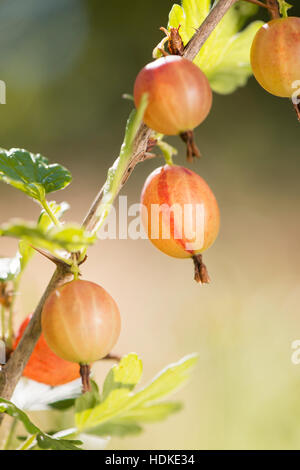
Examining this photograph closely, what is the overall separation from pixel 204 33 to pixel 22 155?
0.41 feet

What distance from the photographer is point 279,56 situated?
0.28 metres

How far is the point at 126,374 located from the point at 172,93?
154mm

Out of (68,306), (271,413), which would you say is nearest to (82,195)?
(271,413)

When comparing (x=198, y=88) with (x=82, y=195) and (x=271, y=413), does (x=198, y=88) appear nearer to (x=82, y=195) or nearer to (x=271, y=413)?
(x=271, y=413)

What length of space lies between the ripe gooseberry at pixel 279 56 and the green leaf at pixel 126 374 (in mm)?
170

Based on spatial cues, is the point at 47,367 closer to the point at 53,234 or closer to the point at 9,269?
the point at 9,269

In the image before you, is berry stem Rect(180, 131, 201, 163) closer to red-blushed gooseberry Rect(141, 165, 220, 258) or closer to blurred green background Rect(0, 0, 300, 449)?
red-blushed gooseberry Rect(141, 165, 220, 258)

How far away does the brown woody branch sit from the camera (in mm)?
292

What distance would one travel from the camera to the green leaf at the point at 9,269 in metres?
0.31

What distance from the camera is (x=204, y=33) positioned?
0.96 feet

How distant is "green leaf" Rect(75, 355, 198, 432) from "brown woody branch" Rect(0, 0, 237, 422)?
0.05 m

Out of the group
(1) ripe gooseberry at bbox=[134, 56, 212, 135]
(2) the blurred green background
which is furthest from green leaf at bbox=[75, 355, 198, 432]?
(2) the blurred green background

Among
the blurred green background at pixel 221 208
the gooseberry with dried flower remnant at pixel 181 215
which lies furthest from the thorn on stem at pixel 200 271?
the blurred green background at pixel 221 208

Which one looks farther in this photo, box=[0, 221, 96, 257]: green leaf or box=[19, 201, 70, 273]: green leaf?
box=[19, 201, 70, 273]: green leaf
